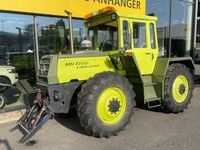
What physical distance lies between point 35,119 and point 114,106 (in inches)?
60.3

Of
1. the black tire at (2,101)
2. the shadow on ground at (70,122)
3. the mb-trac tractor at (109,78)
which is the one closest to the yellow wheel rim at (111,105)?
the mb-trac tractor at (109,78)

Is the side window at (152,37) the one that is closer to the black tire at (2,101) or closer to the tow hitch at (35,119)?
the tow hitch at (35,119)

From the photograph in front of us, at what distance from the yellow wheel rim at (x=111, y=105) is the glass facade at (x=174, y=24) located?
648 centimetres

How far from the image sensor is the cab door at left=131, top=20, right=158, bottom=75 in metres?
5.72

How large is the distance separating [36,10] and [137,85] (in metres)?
3.82

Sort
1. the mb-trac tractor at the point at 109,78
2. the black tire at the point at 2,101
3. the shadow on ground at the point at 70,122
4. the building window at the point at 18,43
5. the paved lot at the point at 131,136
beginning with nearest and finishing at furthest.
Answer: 1. the paved lot at the point at 131,136
2. the mb-trac tractor at the point at 109,78
3. the shadow on ground at the point at 70,122
4. the black tire at the point at 2,101
5. the building window at the point at 18,43

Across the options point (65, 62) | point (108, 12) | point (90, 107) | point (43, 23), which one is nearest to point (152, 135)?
point (90, 107)

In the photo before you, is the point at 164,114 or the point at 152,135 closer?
the point at 152,135

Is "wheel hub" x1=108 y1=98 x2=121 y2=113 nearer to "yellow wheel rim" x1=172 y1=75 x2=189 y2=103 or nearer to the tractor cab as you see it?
the tractor cab

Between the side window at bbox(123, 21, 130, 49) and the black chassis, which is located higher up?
the side window at bbox(123, 21, 130, 49)

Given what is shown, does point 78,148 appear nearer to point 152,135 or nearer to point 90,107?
point 90,107

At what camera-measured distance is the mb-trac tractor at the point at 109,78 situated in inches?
189

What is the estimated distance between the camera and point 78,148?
452 cm

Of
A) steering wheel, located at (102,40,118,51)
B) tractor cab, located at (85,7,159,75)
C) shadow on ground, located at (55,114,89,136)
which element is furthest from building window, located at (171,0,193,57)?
shadow on ground, located at (55,114,89,136)
